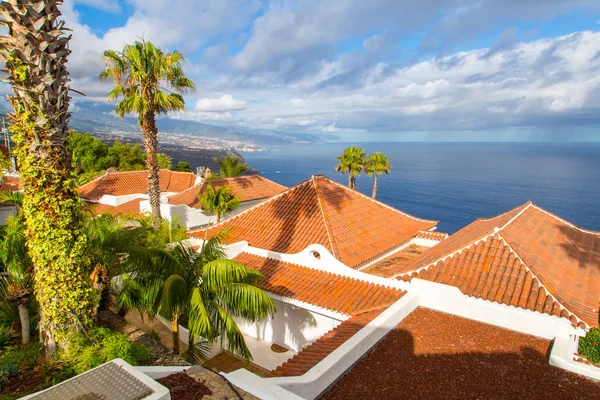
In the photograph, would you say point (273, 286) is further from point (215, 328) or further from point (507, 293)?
point (507, 293)

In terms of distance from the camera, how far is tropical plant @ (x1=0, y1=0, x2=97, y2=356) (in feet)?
21.7

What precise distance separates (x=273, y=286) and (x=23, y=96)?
9455mm

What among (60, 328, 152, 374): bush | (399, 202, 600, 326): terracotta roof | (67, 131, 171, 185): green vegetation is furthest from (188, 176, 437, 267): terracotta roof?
(67, 131, 171, 185): green vegetation

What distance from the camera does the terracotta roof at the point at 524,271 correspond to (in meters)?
10.4

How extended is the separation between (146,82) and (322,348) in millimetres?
16610

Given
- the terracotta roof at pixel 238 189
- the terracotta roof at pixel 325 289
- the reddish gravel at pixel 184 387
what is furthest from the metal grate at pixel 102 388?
the terracotta roof at pixel 238 189

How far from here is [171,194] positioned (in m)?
34.4

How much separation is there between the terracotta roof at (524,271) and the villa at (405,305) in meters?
0.05

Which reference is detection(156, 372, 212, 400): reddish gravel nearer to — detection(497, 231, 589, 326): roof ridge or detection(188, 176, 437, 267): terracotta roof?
detection(188, 176, 437, 267): terracotta roof

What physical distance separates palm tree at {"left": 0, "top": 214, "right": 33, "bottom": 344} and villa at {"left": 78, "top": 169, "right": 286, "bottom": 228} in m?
16.2

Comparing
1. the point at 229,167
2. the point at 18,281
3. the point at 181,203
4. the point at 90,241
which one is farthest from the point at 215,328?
the point at 229,167

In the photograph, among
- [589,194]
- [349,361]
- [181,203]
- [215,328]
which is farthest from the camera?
[589,194]

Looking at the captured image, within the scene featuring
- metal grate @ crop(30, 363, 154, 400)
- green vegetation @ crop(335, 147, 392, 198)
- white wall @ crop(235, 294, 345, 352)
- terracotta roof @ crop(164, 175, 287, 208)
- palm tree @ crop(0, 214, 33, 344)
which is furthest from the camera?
green vegetation @ crop(335, 147, 392, 198)

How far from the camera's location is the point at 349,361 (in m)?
8.27
